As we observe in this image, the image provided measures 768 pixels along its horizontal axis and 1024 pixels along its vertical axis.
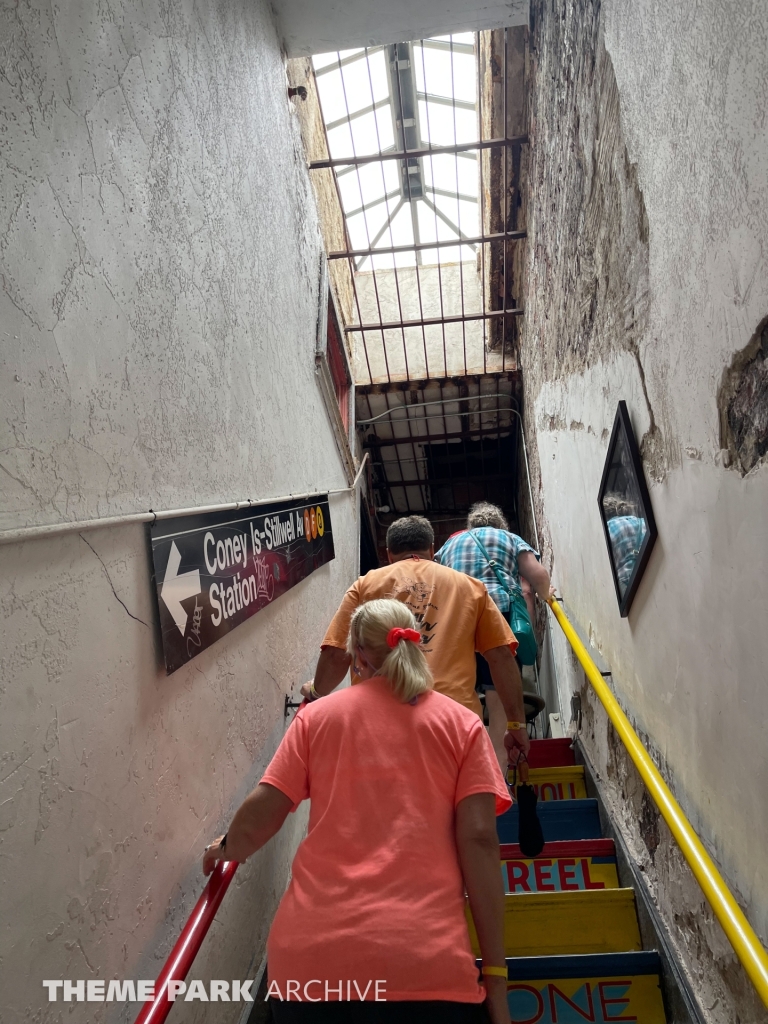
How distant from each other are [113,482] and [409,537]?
3.94 ft

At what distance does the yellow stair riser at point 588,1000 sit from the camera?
1578 mm

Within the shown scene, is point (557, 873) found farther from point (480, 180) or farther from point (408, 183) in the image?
point (480, 180)

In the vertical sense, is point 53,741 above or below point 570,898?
above

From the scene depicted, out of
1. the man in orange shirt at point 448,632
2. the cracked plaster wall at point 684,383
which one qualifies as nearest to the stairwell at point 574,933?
the cracked plaster wall at point 684,383

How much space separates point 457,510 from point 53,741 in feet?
25.7

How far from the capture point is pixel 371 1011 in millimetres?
988

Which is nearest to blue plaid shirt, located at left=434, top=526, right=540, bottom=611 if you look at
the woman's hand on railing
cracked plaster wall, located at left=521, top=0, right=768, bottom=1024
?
cracked plaster wall, located at left=521, top=0, right=768, bottom=1024

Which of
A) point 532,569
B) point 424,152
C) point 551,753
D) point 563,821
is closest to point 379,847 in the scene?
point 563,821

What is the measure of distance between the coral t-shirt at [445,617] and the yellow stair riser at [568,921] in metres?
0.58

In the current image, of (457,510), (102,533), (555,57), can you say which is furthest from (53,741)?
(457,510)

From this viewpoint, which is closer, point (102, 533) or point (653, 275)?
point (102, 533)

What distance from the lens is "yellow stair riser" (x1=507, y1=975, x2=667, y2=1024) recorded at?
62.1 inches

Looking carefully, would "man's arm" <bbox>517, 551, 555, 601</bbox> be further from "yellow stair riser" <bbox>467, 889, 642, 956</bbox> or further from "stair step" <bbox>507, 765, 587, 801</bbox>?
"yellow stair riser" <bbox>467, 889, 642, 956</bbox>

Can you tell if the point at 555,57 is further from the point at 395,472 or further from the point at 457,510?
the point at 457,510
